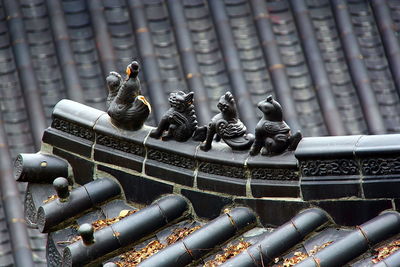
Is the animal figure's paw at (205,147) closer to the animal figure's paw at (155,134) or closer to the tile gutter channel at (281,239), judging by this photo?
the animal figure's paw at (155,134)

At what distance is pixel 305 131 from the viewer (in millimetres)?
27391

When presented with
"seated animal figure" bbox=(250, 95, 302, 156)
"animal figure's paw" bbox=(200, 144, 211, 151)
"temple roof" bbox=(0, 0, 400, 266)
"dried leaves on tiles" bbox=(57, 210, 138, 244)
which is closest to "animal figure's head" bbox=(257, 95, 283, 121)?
"seated animal figure" bbox=(250, 95, 302, 156)

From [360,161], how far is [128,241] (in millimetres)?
3077

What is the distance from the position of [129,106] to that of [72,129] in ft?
3.51

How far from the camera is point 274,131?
19.2m

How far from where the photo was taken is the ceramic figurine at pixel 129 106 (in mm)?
20656

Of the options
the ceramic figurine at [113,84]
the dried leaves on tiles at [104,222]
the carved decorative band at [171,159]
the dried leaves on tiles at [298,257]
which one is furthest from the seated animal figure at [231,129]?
the ceramic figurine at [113,84]

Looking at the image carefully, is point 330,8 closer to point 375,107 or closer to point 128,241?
point 375,107

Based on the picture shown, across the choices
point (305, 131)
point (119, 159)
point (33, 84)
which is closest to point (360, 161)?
point (119, 159)

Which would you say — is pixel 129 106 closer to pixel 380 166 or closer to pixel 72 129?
pixel 72 129

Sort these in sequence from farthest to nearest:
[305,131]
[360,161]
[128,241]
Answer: [305,131] < [128,241] < [360,161]

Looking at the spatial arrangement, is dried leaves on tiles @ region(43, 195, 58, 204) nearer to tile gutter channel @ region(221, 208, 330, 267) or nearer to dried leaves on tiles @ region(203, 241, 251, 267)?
dried leaves on tiles @ region(203, 241, 251, 267)

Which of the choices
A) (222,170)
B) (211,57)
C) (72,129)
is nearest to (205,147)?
(222,170)

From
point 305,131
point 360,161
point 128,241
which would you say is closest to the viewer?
point 360,161
